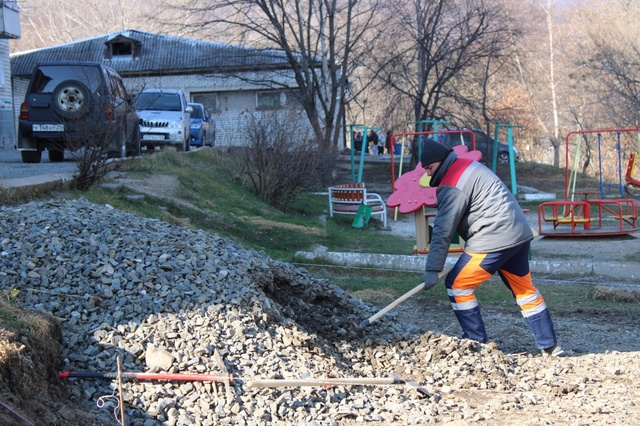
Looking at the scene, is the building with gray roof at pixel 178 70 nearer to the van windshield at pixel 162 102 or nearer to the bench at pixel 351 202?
the van windshield at pixel 162 102

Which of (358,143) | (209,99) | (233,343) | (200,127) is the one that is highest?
(209,99)

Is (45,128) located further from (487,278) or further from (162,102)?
(487,278)

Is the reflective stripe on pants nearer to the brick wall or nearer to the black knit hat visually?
the black knit hat

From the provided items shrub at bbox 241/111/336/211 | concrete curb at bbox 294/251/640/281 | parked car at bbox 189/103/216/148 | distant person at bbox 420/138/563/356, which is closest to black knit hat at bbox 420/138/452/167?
distant person at bbox 420/138/563/356

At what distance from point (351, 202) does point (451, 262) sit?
23.2ft

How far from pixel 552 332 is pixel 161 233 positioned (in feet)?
10.8

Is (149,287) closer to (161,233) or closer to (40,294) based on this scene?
(40,294)

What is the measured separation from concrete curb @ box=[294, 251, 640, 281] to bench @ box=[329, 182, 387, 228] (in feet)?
20.1

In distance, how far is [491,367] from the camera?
5805mm

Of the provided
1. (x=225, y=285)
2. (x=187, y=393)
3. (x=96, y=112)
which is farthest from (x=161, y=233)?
A: (x=96, y=112)

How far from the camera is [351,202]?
59.0 feet

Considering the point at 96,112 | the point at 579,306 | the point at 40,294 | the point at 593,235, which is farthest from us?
the point at 593,235

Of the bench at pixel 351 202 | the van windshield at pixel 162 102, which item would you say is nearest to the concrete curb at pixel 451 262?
the bench at pixel 351 202

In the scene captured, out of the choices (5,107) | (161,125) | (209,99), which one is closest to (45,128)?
(161,125)
